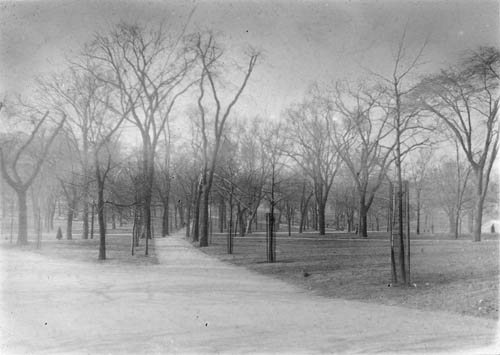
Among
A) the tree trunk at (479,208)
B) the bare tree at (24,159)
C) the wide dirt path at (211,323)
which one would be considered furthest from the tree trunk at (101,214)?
the tree trunk at (479,208)

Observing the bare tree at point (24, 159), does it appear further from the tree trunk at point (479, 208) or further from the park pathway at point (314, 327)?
the tree trunk at point (479, 208)

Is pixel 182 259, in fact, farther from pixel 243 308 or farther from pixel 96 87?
pixel 243 308

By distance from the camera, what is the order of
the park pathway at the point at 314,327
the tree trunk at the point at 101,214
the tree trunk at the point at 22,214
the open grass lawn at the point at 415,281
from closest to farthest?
the park pathway at the point at 314,327
the open grass lawn at the point at 415,281
the tree trunk at the point at 101,214
the tree trunk at the point at 22,214

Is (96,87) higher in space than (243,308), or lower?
higher

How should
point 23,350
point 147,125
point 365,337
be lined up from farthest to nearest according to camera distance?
point 147,125, point 365,337, point 23,350

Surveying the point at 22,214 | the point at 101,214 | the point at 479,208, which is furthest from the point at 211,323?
the point at 22,214

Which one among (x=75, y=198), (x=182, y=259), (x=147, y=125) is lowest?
(x=182, y=259)

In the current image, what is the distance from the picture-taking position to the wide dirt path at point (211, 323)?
5867mm


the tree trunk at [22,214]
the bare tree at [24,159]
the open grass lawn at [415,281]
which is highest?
the bare tree at [24,159]

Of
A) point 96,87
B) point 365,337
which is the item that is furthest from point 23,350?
point 96,87

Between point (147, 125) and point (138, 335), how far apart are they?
2151cm

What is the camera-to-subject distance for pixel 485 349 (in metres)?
5.89

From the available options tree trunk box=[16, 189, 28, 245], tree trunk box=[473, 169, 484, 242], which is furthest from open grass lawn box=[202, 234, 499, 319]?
tree trunk box=[16, 189, 28, 245]

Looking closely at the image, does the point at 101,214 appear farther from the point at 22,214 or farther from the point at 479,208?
the point at 479,208
